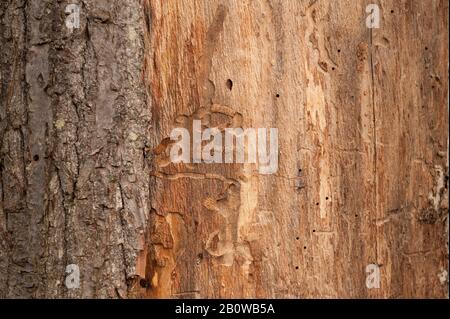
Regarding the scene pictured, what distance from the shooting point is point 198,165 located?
1.59 m

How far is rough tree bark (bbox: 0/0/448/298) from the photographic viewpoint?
5.06 feet

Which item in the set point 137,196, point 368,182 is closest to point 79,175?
point 137,196

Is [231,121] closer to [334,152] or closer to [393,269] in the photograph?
[334,152]

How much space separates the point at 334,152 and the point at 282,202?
20 cm

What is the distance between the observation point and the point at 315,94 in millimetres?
1620

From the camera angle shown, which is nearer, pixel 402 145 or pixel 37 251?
pixel 37 251

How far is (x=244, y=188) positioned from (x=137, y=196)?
0.28 meters

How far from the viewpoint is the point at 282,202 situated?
1613 millimetres

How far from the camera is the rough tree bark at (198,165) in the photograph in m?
1.54

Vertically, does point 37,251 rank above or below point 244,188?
below

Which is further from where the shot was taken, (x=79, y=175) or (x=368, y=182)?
(x=368, y=182)

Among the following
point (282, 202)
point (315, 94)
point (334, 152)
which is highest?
point (315, 94)
